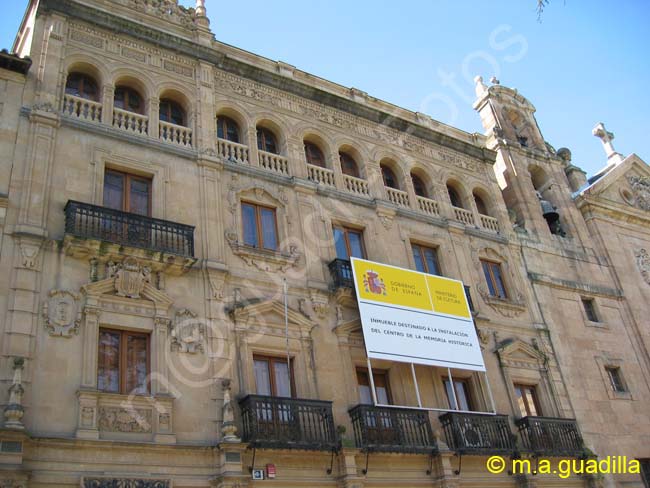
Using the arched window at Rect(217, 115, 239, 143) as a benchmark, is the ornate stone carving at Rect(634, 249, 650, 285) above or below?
below

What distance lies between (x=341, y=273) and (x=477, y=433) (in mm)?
5599

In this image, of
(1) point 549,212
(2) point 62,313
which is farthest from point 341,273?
(1) point 549,212

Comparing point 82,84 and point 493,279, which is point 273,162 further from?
point 493,279

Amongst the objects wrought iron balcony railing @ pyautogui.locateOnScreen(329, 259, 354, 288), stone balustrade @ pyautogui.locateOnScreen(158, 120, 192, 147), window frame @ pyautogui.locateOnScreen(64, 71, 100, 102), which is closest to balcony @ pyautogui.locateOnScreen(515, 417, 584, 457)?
wrought iron balcony railing @ pyautogui.locateOnScreen(329, 259, 354, 288)

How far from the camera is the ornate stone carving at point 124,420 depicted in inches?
516

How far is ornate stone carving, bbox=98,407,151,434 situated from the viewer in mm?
13102

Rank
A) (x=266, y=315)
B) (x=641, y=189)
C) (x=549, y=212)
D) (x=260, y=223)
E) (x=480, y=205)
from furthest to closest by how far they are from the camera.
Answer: (x=641, y=189)
(x=549, y=212)
(x=480, y=205)
(x=260, y=223)
(x=266, y=315)

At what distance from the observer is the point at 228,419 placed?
46.6 ft

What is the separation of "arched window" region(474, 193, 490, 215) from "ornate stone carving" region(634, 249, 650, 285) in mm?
7325

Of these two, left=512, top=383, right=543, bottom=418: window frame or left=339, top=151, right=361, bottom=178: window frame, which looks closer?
left=512, top=383, right=543, bottom=418: window frame

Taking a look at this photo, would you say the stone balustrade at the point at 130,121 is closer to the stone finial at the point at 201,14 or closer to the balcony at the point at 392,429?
the stone finial at the point at 201,14

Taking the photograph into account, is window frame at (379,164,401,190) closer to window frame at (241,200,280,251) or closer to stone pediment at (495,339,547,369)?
window frame at (241,200,280,251)

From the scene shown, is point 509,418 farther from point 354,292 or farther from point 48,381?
point 48,381

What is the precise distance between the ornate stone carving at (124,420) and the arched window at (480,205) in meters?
15.9
